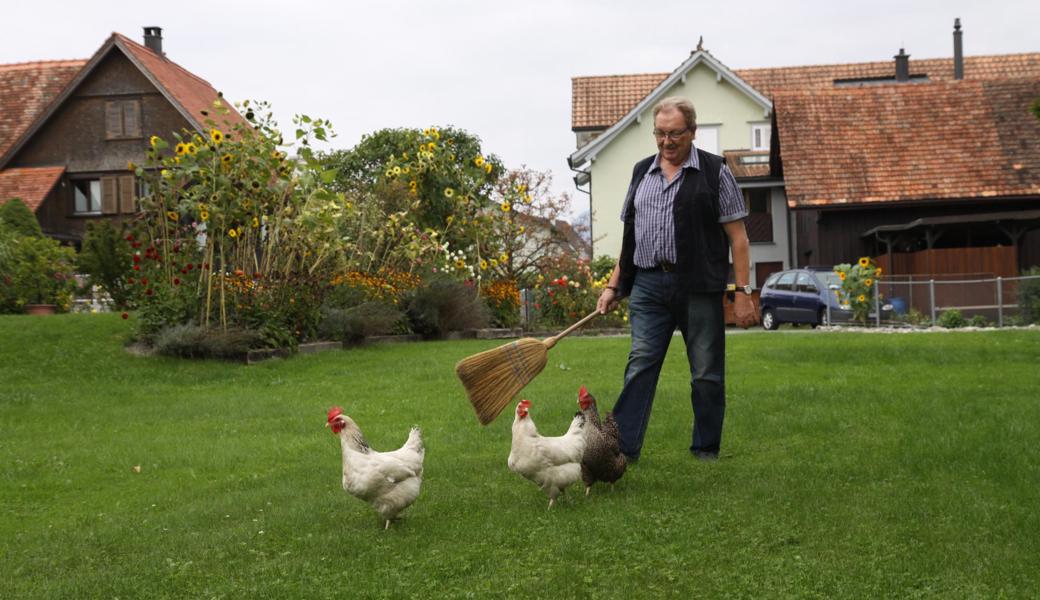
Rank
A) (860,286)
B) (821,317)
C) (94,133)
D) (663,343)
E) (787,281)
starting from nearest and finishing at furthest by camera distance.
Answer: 1. (663,343)
2. (860,286)
3. (821,317)
4. (787,281)
5. (94,133)

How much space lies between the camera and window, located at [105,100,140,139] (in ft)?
125

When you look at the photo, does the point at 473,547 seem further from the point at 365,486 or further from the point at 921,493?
the point at 921,493

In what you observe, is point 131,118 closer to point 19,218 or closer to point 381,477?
point 19,218

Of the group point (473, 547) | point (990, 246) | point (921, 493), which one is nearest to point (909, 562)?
point (921, 493)

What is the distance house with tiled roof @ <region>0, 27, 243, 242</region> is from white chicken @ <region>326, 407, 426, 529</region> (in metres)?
32.8

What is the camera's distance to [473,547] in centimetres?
524

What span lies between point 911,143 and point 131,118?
25.5 metres

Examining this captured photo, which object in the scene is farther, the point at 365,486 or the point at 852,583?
Answer: the point at 365,486

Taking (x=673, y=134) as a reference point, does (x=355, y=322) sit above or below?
below

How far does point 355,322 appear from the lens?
56.2 ft

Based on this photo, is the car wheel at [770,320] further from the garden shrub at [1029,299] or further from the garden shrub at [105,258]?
the garden shrub at [105,258]

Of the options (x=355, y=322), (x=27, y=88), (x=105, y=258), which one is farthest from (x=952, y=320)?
(x=27, y=88)

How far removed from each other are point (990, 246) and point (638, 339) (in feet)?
82.2

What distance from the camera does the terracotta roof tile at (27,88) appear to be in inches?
1578
